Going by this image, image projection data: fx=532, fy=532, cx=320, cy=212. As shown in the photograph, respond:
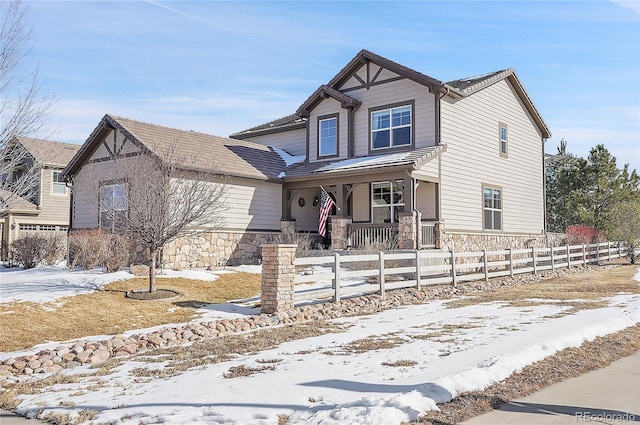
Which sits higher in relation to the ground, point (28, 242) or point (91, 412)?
point (28, 242)

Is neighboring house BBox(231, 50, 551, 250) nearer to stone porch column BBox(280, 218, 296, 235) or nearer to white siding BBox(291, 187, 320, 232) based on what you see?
white siding BBox(291, 187, 320, 232)

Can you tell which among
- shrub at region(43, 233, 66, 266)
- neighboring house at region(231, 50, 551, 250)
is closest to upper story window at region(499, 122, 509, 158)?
neighboring house at region(231, 50, 551, 250)

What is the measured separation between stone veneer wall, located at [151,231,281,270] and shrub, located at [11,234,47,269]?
11.0 ft

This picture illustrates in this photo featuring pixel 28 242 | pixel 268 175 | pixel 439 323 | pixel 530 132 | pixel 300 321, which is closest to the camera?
pixel 439 323

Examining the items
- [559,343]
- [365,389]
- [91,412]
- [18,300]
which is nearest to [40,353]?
[91,412]

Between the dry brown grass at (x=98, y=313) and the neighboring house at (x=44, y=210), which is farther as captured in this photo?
the neighboring house at (x=44, y=210)

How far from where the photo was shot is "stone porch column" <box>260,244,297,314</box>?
10594mm

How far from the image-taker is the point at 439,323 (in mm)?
9680

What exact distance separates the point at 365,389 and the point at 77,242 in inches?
515

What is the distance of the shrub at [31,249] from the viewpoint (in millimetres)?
17531

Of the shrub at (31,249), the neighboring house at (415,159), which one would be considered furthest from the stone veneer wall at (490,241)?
the shrub at (31,249)

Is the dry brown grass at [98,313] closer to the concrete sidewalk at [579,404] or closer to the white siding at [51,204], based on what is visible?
the concrete sidewalk at [579,404]

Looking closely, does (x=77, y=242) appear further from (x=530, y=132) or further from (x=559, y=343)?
(x=530, y=132)

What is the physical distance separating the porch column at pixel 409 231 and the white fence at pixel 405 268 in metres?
0.64
